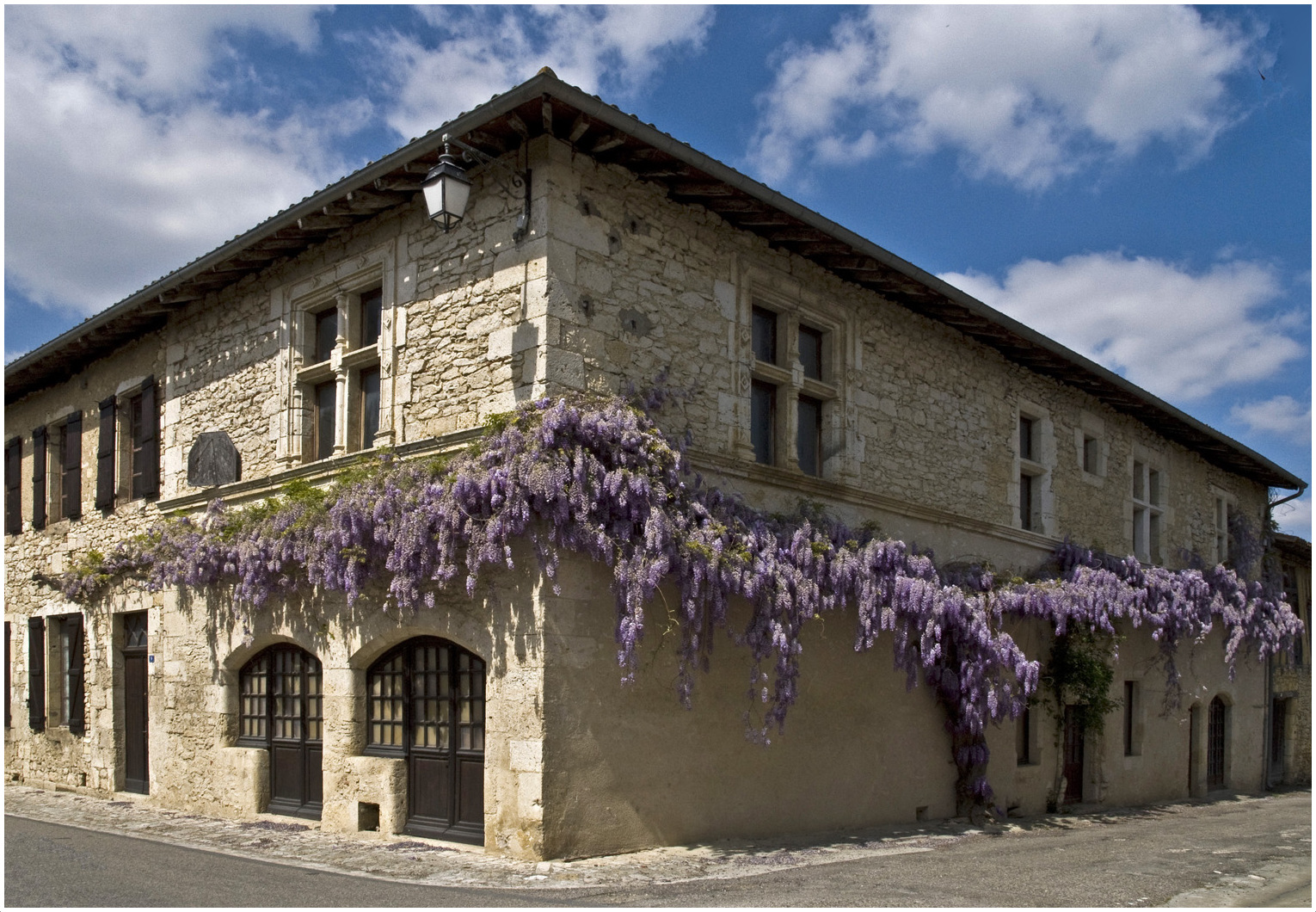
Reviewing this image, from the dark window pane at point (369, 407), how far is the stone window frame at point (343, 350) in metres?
0.03

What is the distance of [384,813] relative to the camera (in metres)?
8.71

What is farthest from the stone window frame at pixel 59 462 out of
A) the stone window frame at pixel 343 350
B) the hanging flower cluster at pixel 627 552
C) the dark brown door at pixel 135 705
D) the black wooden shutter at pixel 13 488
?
the stone window frame at pixel 343 350

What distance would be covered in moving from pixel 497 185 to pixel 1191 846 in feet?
24.7

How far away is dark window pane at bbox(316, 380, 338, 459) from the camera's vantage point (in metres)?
10.2

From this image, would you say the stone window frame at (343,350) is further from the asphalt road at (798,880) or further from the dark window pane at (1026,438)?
the dark window pane at (1026,438)

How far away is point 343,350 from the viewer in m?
9.84

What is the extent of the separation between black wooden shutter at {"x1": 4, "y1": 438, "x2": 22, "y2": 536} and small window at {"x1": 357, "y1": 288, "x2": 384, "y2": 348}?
7.69m

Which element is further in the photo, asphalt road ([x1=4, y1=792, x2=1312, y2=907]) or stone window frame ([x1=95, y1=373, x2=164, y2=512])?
stone window frame ([x1=95, y1=373, x2=164, y2=512])

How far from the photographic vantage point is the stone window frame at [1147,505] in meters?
15.8

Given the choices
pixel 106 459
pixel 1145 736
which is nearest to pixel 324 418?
pixel 106 459

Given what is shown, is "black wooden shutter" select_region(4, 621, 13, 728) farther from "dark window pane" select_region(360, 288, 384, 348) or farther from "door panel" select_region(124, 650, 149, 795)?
"dark window pane" select_region(360, 288, 384, 348)

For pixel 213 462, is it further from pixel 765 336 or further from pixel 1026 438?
pixel 1026 438

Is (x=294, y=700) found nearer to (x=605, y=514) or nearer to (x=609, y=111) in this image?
(x=605, y=514)

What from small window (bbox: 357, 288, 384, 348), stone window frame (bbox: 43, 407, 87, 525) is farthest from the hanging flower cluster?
stone window frame (bbox: 43, 407, 87, 525)
